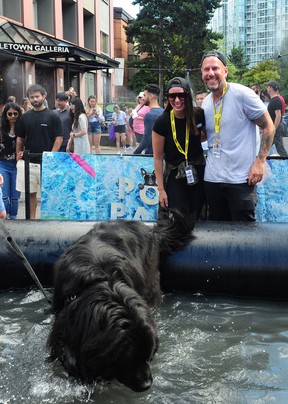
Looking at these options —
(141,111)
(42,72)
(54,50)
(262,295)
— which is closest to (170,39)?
(42,72)

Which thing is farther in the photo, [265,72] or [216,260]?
[265,72]

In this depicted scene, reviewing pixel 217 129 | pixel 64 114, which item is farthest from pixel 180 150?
pixel 64 114

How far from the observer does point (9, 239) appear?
3.88 m

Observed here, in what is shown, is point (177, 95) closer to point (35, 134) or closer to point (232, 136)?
point (232, 136)

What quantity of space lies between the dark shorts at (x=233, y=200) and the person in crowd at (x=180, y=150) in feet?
0.63

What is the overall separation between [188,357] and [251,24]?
126 meters

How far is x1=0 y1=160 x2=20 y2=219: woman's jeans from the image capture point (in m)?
7.50

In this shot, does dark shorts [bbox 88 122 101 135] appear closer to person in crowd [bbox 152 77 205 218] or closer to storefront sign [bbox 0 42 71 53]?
storefront sign [bbox 0 42 71 53]

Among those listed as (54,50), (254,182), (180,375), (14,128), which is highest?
(54,50)

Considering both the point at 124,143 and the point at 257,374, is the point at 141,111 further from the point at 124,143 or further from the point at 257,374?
the point at 257,374

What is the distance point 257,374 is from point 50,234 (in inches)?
99.1

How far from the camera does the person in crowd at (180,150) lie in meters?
4.93

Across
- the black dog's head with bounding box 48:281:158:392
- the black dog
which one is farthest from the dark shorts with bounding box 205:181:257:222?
the black dog's head with bounding box 48:281:158:392

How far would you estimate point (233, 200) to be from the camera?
5.02m
